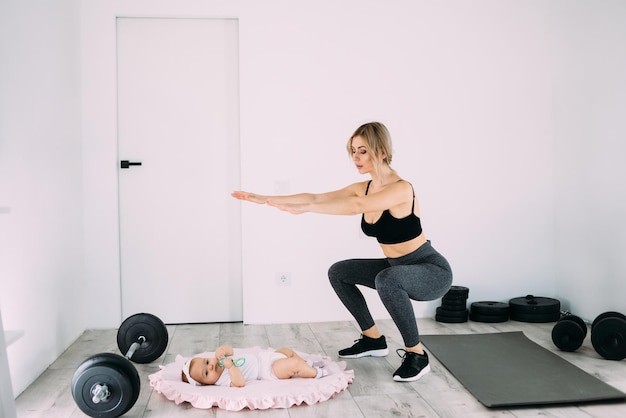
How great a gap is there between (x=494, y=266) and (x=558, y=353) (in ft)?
3.59

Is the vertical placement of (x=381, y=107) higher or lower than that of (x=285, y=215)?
higher

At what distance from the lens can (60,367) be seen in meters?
3.10

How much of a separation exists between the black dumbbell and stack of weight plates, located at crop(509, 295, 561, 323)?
800 millimetres

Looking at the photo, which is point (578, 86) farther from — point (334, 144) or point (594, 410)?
point (594, 410)

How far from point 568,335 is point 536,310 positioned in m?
0.73

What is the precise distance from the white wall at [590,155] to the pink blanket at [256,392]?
1907mm

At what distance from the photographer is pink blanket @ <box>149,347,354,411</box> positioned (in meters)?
2.49

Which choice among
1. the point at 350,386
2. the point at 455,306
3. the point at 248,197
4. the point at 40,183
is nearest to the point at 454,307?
the point at 455,306

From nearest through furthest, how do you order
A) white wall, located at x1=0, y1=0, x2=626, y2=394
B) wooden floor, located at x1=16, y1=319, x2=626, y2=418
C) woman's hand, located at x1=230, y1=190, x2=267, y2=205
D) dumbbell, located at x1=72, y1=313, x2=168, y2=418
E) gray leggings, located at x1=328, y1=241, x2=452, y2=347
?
dumbbell, located at x1=72, y1=313, x2=168, y2=418, wooden floor, located at x1=16, y1=319, x2=626, y2=418, woman's hand, located at x1=230, y1=190, x2=267, y2=205, gray leggings, located at x1=328, y1=241, x2=452, y2=347, white wall, located at x1=0, y1=0, x2=626, y2=394

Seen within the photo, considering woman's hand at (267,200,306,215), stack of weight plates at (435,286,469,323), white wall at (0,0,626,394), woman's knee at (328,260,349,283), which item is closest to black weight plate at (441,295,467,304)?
stack of weight plates at (435,286,469,323)

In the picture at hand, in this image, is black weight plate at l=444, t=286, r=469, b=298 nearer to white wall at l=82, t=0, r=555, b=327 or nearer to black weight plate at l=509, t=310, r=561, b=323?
white wall at l=82, t=0, r=555, b=327

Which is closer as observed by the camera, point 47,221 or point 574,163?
point 47,221

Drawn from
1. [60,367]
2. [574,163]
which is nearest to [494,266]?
[574,163]

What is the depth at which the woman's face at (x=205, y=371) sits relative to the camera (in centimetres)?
266
